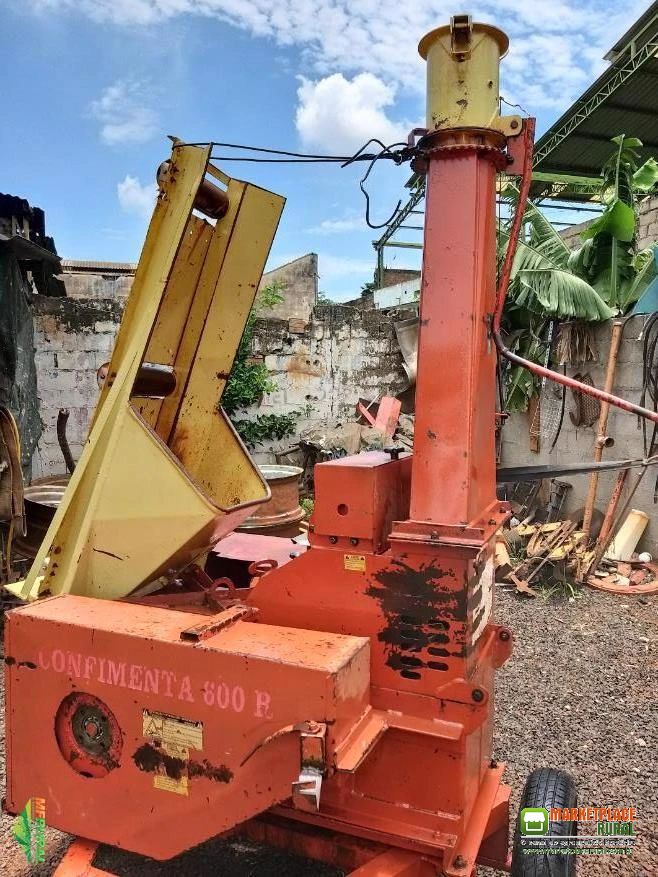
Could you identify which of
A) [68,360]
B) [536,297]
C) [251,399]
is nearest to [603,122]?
[536,297]

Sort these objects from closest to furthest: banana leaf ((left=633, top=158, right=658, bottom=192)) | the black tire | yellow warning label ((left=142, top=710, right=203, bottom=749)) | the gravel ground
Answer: yellow warning label ((left=142, top=710, right=203, bottom=749)) < the black tire < the gravel ground < banana leaf ((left=633, top=158, right=658, bottom=192))

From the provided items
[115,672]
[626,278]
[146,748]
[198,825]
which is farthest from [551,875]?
[626,278]

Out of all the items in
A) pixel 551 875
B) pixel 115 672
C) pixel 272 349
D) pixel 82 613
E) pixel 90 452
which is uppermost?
pixel 272 349

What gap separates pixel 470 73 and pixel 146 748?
2273 mm

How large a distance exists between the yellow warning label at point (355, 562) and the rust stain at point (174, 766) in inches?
26.5

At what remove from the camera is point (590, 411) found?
22.5 feet

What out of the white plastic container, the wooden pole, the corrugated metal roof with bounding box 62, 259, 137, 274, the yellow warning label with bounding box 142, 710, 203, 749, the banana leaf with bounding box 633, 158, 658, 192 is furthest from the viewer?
the corrugated metal roof with bounding box 62, 259, 137, 274

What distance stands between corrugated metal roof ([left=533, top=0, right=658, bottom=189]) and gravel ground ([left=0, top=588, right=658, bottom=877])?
903cm

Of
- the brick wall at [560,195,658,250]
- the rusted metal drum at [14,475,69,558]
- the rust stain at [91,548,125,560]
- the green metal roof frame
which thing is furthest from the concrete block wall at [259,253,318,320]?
the rust stain at [91,548,125,560]

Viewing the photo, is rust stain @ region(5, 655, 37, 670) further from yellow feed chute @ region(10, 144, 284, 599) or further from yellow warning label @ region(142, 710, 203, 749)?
yellow warning label @ region(142, 710, 203, 749)

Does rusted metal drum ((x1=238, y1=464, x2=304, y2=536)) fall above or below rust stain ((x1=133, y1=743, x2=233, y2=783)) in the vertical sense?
above

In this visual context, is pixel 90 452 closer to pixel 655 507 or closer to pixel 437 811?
pixel 437 811

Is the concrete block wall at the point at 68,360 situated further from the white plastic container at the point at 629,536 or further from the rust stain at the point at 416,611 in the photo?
the rust stain at the point at 416,611

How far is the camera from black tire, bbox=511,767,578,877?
2133 mm
